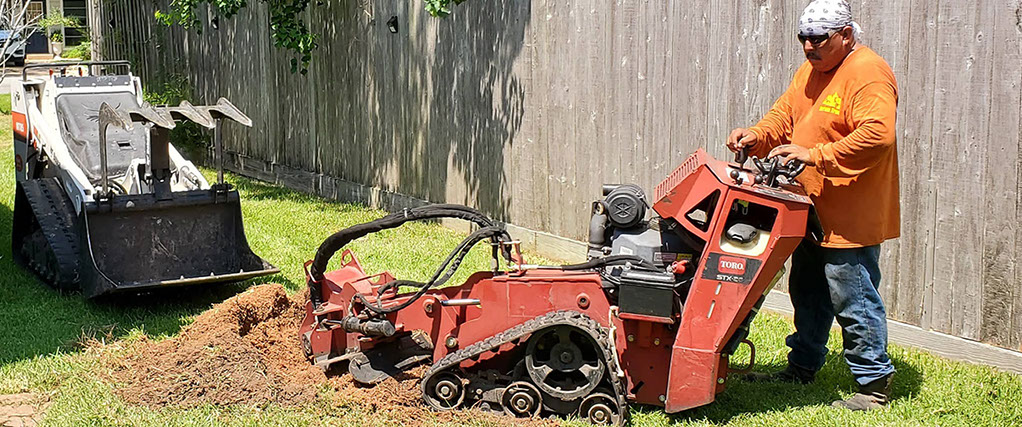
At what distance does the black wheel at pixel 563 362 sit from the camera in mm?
5062

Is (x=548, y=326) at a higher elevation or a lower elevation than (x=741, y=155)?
lower

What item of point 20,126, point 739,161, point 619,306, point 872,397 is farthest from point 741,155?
point 20,126

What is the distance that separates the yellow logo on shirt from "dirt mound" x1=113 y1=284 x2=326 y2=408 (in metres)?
2.93

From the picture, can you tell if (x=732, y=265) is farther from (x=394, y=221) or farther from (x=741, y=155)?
(x=394, y=221)

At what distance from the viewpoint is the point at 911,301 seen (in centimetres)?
623

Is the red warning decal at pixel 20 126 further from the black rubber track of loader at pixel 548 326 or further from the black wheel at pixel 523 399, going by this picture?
the black wheel at pixel 523 399

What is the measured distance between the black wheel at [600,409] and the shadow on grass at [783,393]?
1.03 feet

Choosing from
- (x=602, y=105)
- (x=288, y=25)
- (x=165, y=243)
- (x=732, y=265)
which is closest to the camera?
(x=732, y=265)

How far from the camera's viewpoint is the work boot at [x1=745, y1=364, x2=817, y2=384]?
5.71m

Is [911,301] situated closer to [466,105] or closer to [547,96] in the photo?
[547,96]

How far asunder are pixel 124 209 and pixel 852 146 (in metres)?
4.66

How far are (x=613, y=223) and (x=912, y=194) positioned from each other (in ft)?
6.54

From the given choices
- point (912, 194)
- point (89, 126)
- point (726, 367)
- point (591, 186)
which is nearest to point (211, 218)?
point (89, 126)

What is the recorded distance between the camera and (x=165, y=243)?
7.24m
